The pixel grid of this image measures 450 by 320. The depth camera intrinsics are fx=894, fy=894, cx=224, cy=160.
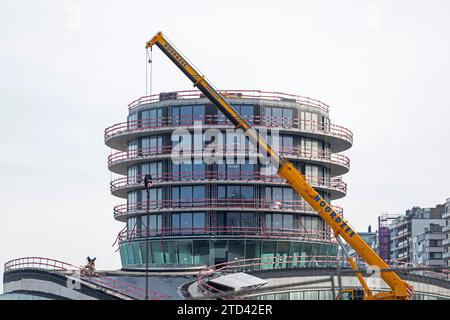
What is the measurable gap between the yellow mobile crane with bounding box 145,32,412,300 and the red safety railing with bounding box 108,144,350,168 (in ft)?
65.0

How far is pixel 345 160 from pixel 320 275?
102 feet

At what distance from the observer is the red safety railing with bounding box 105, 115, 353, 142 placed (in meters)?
83.2

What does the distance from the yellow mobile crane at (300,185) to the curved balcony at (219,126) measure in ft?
63.0

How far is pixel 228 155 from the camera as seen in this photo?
3255 inches

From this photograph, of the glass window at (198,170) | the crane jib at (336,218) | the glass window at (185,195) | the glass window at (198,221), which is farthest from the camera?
the glass window at (185,195)

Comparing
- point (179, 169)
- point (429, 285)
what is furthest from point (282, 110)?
point (429, 285)

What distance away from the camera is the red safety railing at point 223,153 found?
82.8 m

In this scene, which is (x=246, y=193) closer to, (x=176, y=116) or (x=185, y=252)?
(x=185, y=252)

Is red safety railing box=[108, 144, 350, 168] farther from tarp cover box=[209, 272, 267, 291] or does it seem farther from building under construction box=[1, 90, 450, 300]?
tarp cover box=[209, 272, 267, 291]

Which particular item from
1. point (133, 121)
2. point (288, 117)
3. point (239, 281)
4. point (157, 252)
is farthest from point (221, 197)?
point (239, 281)

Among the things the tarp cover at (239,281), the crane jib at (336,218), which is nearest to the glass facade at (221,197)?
the tarp cover at (239,281)

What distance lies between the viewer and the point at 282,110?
85250mm

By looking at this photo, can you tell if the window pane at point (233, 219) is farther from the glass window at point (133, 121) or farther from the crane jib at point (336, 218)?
the crane jib at point (336, 218)

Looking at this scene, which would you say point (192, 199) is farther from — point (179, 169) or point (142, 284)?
point (142, 284)
